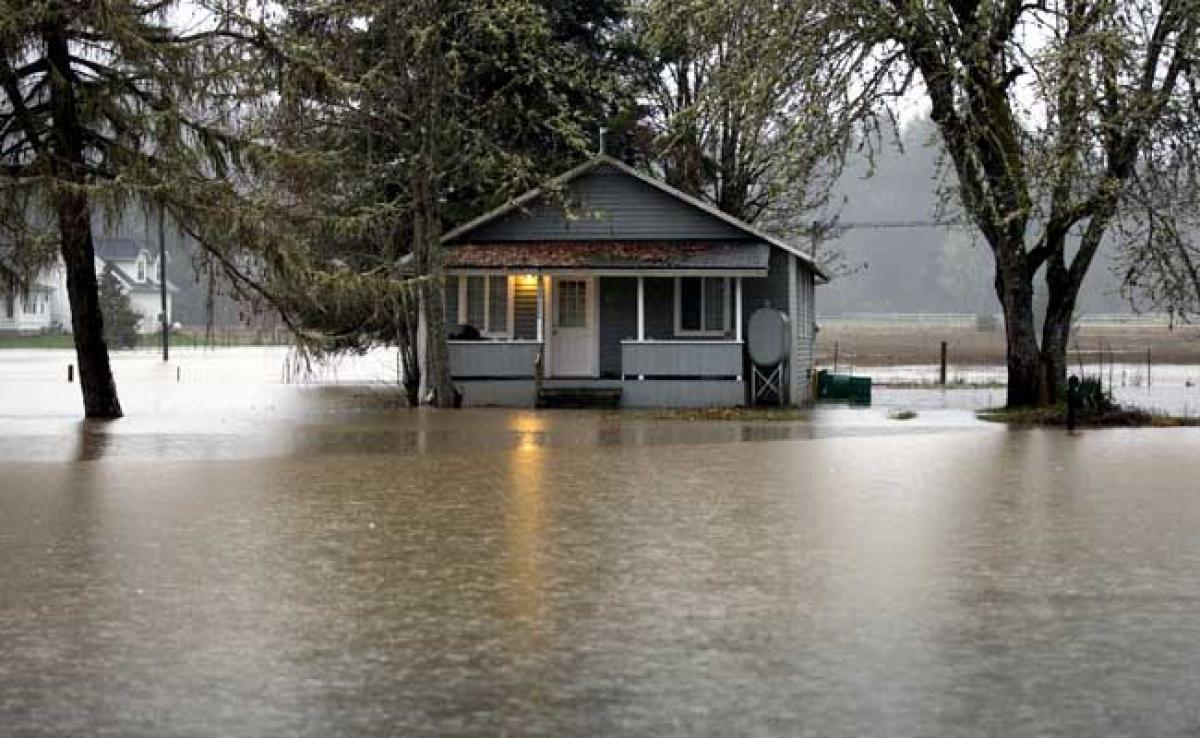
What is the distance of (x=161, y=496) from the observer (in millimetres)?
17609

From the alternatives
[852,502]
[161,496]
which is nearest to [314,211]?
[161,496]

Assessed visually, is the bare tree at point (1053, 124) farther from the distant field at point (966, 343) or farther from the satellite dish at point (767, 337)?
the distant field at point (966, 343)

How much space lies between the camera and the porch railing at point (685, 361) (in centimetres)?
3497

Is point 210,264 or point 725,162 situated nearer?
point 210,264

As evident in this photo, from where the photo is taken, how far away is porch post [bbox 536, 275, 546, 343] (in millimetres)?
34719

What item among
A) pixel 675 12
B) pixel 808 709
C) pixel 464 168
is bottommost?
pixel 808 709

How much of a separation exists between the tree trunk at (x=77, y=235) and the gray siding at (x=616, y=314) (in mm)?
10795

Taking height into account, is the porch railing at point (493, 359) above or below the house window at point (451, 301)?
below

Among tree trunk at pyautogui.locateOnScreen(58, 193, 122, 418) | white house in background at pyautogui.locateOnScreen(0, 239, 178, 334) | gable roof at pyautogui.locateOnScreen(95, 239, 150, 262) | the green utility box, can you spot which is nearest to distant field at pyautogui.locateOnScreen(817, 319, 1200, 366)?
the green utility box

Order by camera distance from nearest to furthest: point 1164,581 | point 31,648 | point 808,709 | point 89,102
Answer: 1. point 808,709
2. point 31,648
3. point 1164,581
4. point 89,102

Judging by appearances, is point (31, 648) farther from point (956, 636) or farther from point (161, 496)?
point (161, 496)

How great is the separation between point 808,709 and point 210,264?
22.9m

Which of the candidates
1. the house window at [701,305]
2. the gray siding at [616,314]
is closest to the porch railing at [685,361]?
the house window at [701,305]

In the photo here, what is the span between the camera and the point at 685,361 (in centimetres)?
3509
